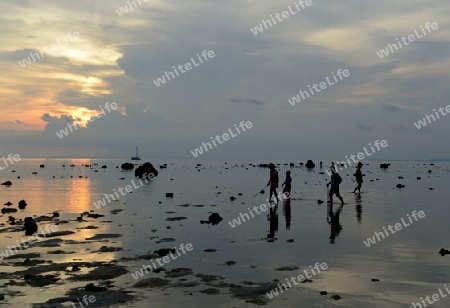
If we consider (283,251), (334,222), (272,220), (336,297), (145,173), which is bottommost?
(336,297)

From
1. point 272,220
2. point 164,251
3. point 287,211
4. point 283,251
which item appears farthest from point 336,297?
point 287,211

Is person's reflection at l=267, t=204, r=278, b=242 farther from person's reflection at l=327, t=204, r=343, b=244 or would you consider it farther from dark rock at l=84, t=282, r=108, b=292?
dark rock at l=84, t=282, r=108, b=292

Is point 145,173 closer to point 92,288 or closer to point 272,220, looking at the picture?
point 272,220

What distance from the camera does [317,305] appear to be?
10359 millimetres

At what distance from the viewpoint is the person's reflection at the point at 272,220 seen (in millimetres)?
19784

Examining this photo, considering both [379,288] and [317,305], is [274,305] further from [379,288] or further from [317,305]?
[379,288]

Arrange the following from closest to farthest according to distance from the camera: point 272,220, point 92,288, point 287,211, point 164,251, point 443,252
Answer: point 92,288 → point 443,252 → point 164,251 → point 272,220 → point 287,211

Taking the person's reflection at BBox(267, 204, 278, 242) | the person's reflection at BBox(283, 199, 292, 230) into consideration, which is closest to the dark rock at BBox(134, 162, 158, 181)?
the person's reflection at BBox(283, 199, 292, 230)

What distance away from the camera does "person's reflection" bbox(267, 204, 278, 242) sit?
779 inches

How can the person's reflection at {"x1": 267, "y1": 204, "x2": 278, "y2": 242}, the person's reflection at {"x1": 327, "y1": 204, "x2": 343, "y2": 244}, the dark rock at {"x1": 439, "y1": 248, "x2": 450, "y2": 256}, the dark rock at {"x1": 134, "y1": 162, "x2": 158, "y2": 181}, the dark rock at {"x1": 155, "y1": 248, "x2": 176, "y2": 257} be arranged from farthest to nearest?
the dark rock at {"x1": 134, "y1": 162, "x2": 158, "y2": 181}
the person's reflection at {"x1": 327, "y1": 204, "x2": 343, "y2": 244}
the person's reflection at {"x1": 267, "y1": 204, "x2": 278, "y2": 242}
the dark rock at {"x1": 155, "y1": 248, "x2": 176, "y2": 257}
the dark rock at {"x1": 439, "y1": 248, "x2": 450, "y2": 256}

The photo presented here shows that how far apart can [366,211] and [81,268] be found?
2026 cm

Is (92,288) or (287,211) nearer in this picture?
(92,288)

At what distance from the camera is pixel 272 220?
24.9m

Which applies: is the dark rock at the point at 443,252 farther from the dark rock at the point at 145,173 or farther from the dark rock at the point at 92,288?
the dark rock at the point at 145,173
